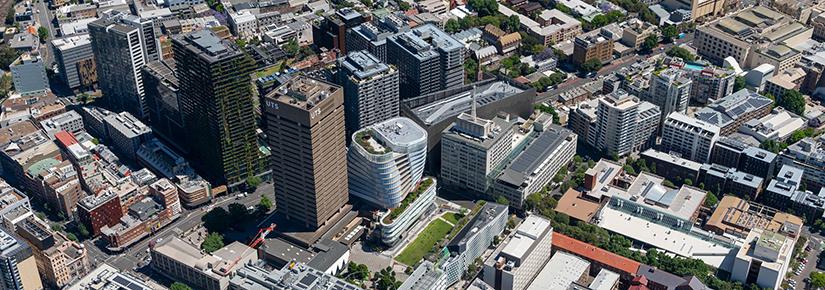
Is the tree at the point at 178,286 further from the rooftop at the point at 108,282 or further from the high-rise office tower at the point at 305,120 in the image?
the high-rise office tower at the point at 305,120

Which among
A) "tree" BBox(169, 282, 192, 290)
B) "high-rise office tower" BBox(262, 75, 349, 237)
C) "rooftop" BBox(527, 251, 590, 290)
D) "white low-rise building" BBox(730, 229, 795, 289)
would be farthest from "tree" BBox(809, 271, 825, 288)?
"tree" BBox(169, 282, 192, 290)

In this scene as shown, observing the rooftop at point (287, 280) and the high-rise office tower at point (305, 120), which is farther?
the high-rise office tower at point (305, 120)

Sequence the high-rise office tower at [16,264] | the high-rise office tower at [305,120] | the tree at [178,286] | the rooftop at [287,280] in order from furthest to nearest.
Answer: the tree at [178,286] < the high-rise office tower at [305,120] < the high-rise office tower at [16,264] < the rooftop at [287,280]

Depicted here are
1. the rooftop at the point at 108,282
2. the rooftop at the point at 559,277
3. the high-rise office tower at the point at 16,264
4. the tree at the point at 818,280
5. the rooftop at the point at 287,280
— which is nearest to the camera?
the rooftop at the point at 287,280

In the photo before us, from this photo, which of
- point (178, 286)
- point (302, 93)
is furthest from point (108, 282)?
point (302, 93)

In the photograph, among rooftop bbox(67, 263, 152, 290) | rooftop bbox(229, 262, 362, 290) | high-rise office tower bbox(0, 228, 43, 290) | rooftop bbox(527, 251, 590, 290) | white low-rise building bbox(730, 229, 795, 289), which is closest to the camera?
rooftop bbox(229, 262, 362, 290)

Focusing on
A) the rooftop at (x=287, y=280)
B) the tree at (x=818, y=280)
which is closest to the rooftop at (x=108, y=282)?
the rooftop at (x=287, y=280)

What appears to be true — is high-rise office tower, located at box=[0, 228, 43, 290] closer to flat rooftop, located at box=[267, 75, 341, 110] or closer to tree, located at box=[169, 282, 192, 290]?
tree, located at box=[169, 282, 192, 290]

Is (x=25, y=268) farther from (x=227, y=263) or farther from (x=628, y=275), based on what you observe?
(x=628, y=275)

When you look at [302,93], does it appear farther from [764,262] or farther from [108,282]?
[764,262]

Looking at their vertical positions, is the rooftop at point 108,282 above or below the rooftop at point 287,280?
below

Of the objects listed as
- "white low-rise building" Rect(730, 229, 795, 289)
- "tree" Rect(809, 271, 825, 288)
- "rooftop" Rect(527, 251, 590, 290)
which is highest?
"white low-rise building" Rect(730, 229, 795, 289)
